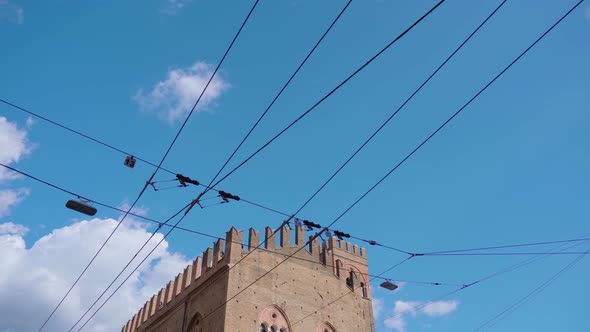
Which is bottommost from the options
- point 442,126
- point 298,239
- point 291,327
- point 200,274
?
point 442,126

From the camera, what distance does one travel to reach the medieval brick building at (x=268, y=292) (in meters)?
19.6

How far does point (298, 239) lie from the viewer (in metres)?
23.1

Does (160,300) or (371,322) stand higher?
(160,300)

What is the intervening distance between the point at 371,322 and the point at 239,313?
273 inches

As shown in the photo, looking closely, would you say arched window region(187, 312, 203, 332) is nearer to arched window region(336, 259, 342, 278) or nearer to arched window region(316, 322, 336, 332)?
arched window region(316, 322, 336, 332)

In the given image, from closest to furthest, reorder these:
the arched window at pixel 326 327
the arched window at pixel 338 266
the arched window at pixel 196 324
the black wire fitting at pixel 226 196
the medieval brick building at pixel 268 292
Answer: the black wire fitting at pixel 226 196
the medieval brick building at pixel 268 292
the arched window at pixel 196 324
the arched window at pixel 326 327
the arched window at pixel 338 266

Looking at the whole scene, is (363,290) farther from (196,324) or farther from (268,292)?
(196,324)

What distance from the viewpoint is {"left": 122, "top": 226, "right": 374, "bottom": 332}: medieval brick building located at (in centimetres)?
1962

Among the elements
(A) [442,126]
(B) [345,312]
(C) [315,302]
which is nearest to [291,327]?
(C) [315,302]

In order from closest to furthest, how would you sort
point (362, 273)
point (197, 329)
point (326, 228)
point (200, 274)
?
point (326, 228) → point (197, 329) → point (200, 274) → point (362, 273)

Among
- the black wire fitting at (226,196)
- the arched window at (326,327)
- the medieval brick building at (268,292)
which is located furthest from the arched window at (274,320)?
the black wire fitting at (226,196)

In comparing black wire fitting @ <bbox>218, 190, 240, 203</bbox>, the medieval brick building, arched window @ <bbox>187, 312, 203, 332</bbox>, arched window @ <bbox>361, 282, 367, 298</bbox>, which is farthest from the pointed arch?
black wire fitting @ <bbox>218, 190, 240, 203</bbox>

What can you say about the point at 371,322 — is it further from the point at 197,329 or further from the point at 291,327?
the point at 197,329

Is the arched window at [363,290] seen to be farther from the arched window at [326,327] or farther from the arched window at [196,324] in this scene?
the arched window at [196,324]
